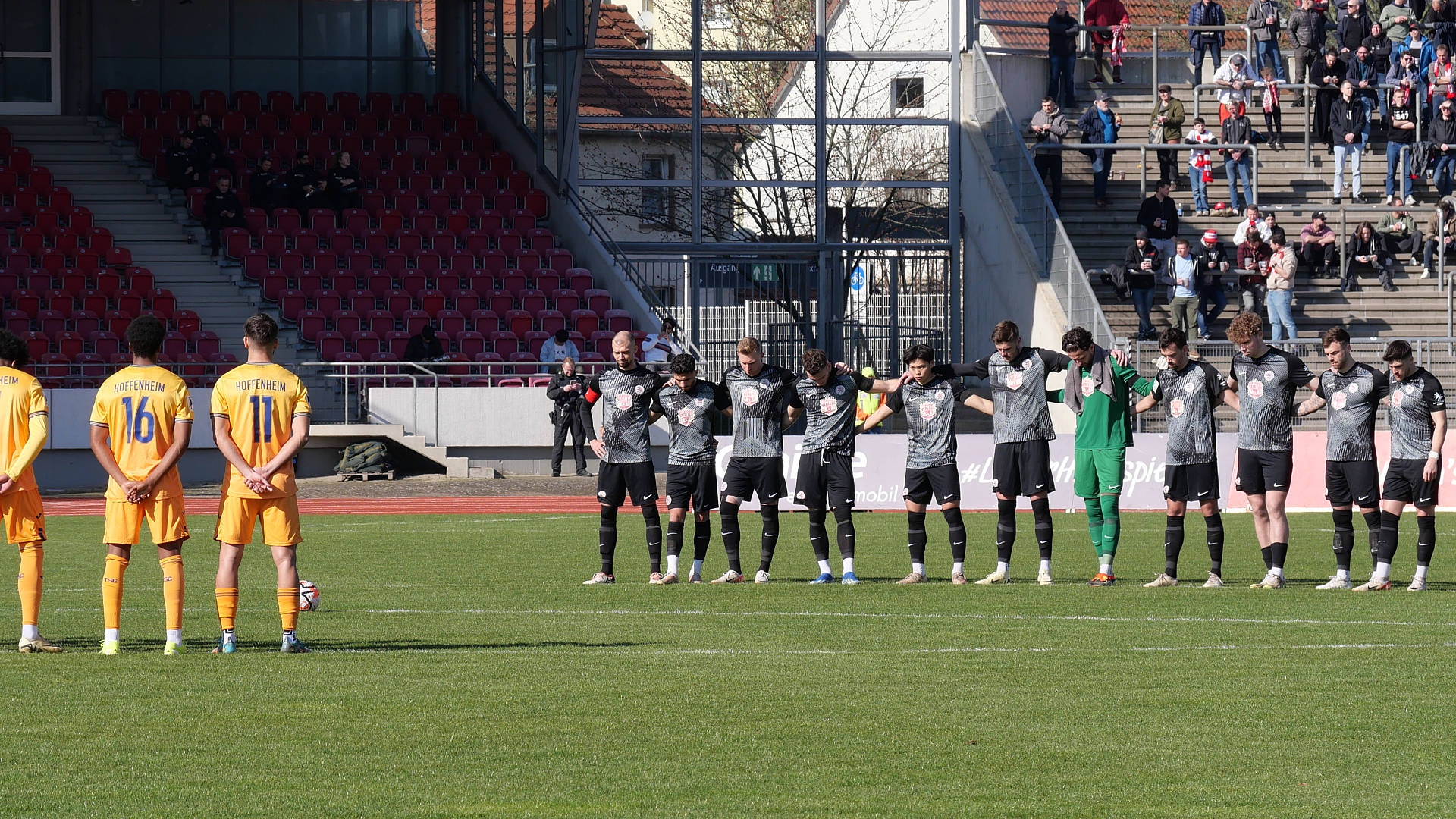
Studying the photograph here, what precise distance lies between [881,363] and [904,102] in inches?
382

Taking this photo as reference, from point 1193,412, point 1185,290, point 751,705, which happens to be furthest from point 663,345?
point 751,705

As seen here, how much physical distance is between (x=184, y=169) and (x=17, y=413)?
78.4 ft

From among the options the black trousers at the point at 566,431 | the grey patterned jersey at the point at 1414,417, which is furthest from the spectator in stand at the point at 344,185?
the grey patterned jersey at the point at 1414,417

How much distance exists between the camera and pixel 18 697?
7.93 metres

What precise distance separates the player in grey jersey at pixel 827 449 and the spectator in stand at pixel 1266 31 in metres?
21.8

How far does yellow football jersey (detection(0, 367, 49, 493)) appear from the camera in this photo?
9.33m

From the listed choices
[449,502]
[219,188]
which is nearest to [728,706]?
[449,502]

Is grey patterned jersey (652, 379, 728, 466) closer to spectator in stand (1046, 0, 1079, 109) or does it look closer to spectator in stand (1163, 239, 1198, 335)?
spectator in stand (1163, 239, 1198, 335)

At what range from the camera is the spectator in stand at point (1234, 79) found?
104 feet

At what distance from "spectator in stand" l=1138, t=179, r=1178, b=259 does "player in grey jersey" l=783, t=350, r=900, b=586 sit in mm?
17055

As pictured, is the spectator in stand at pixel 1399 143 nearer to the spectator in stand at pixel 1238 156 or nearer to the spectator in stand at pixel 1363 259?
the spectator in stand at pixel 1363 259

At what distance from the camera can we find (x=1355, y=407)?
42.9 feet

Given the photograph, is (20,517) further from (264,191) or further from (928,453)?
(264,191)

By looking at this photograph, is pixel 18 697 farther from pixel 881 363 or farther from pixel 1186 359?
pixel 881 363
